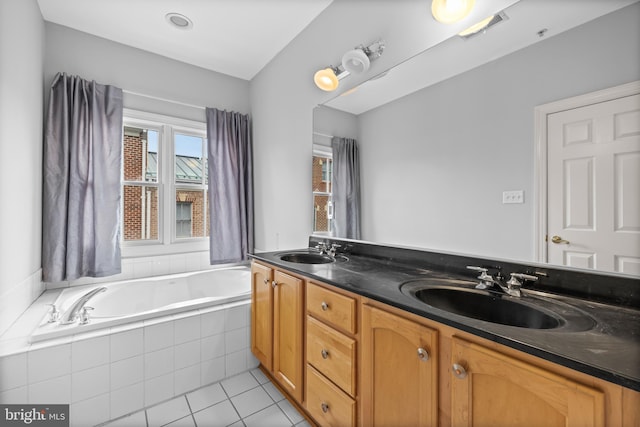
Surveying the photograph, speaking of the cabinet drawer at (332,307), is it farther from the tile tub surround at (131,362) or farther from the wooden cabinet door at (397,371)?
the tile tub surround at (131,362)

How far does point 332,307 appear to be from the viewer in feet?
4.12

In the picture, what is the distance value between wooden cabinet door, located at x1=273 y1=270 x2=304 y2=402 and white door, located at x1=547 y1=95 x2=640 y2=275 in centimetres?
114

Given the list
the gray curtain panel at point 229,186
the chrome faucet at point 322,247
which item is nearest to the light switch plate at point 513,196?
the chrome faucet at point 322,247

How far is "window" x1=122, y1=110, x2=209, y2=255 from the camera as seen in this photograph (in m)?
2.65

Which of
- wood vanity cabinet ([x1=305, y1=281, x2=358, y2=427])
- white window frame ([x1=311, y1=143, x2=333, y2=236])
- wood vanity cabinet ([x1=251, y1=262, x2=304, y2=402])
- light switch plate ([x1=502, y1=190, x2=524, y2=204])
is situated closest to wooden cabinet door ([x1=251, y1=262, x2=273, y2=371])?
wood vanity cabinet ([x1=251, y1=262, x2=304, y2=402])

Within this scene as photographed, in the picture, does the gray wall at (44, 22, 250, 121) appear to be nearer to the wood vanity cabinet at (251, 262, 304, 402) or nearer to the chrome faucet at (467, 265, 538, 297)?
the wood vanity cabinet at (251, 262, 304, 402)

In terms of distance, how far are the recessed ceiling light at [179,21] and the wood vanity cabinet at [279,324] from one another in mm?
1985

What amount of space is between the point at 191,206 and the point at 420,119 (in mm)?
2462

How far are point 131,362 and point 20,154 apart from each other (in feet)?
4.68

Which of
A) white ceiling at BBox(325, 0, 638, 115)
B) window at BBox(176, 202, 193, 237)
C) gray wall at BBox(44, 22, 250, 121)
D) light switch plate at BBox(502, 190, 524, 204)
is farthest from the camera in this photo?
window at BBox(176, 202, 193, 237)

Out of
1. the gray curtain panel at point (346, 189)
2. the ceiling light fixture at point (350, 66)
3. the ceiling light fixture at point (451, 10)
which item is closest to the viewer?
the ceiling light fixture at point (451, 10)

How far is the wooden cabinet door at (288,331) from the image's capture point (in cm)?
149

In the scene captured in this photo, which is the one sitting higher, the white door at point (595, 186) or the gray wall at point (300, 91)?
the gray wall at point (300, 91)

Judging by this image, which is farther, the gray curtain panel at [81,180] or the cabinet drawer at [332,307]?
the gray curtain panel at [81,180]
